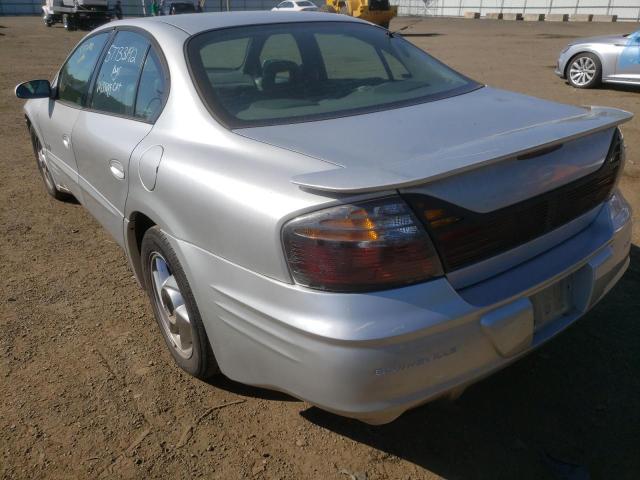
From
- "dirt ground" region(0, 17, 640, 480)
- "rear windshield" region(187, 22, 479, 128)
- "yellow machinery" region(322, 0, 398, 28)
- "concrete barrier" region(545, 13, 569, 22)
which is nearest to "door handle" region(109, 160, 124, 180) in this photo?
"rear windshield" region(187, 22, 479, 128)

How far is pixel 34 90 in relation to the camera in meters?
3.98

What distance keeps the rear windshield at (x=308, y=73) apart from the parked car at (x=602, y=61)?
7.85 meters

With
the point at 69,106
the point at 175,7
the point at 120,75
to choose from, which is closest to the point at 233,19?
the point at 120,75

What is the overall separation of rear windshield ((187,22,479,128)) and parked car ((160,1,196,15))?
31.0 meters

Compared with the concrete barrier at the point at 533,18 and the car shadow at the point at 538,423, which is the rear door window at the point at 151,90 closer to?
the car shadow at the point at 538,423

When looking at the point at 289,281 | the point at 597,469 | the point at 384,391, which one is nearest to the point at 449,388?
the point at 384,391

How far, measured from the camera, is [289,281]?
70.4 inches

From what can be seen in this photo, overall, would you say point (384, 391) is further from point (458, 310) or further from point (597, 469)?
point (597, 469)

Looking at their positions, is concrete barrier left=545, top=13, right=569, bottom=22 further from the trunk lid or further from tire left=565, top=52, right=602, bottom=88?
the trunk lid

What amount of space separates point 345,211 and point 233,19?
181 cm

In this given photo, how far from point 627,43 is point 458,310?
976 centimetres

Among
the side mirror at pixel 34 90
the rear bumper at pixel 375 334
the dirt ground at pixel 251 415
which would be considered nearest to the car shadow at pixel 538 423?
the dirt ground at pixel 251 415

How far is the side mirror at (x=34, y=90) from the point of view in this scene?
3.92 meters

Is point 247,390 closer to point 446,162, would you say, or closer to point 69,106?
point 446,162
